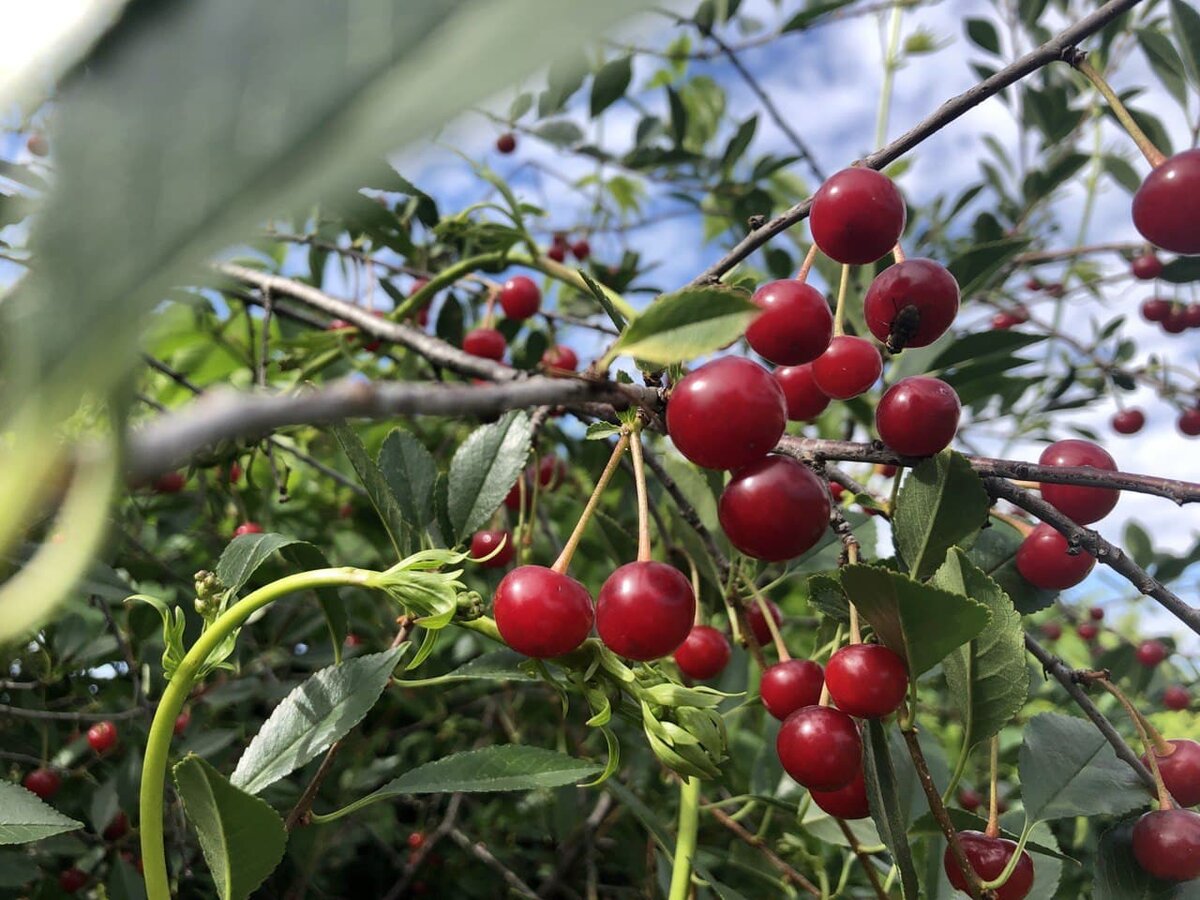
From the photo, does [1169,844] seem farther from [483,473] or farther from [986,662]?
[483,473]

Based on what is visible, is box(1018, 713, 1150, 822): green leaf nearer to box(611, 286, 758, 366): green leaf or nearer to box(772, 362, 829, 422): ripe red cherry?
box(772, 362, 829, 422): ripe red cherry

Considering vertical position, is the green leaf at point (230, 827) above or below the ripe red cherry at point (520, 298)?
below

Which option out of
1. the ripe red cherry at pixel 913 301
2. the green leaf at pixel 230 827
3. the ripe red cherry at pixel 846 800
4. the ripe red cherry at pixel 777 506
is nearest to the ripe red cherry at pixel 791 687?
the ripe red cherry at pixel 846 800

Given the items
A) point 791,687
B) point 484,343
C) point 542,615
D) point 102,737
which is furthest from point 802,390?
point 102,737

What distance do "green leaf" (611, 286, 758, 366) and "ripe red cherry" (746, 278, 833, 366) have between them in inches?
10.4

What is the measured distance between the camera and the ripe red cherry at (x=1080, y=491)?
683mm

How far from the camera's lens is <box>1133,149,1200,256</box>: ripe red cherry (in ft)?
2.23

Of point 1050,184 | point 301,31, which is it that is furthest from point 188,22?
point 1050,184

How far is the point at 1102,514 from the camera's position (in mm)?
702

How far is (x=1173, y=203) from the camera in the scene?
0.69 metres

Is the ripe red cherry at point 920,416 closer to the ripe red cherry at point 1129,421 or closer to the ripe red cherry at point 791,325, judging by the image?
the ripe red cherry at point 791,325

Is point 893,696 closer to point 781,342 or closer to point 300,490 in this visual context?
point 781,342

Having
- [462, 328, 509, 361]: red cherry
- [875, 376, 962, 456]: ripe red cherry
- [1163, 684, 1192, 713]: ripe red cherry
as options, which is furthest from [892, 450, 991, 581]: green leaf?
[1163, 684, 1192, 713]: ripe red cherry

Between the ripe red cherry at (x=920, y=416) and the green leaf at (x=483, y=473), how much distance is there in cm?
32
